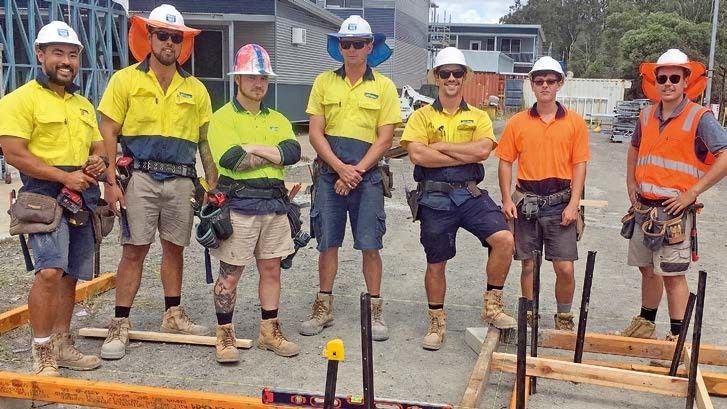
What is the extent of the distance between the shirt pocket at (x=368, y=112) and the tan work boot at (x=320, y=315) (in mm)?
1406

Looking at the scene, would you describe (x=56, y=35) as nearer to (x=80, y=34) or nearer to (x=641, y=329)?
(x=641, y=329)

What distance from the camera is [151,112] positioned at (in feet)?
15.9

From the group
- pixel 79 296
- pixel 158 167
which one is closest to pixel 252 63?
pixel 158 167

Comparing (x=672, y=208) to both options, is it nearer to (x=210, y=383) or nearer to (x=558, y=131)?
(x=558, y=131)

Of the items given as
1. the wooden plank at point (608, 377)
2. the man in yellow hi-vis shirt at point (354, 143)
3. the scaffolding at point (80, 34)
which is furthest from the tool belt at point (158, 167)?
the scaffolding at point (80, 34)

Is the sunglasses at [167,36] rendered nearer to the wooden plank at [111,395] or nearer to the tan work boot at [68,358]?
the tan work boot at [68,358]

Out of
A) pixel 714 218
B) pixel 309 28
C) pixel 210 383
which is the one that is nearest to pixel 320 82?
pixel 210 383

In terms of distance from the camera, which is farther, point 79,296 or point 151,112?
point 79,296

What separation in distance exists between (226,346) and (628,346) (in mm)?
2782

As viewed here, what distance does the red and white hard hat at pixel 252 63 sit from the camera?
15.5 ft

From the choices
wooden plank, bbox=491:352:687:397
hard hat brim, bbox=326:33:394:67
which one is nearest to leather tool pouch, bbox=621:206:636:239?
wooden plank, bbox=491:352:687:397

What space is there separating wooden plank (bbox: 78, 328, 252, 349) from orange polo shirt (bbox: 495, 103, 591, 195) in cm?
238

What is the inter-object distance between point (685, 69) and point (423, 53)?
133 feet

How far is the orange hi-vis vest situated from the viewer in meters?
4.80
